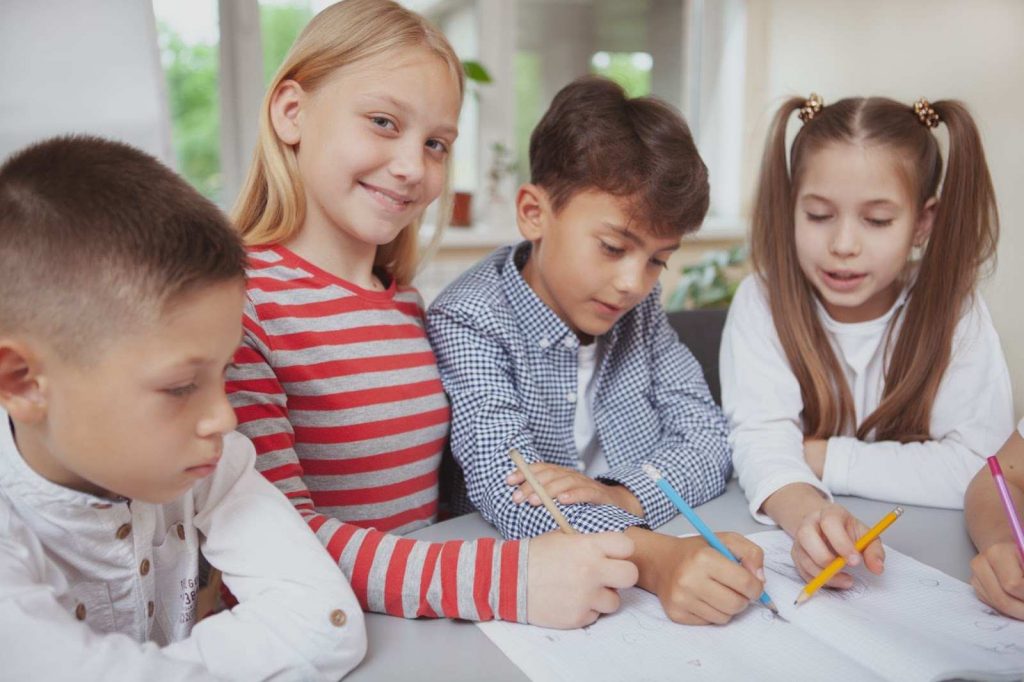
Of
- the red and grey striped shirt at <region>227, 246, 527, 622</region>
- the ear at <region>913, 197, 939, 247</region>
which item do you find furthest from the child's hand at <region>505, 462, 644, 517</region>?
the ear at <region>913, 197, 939, 247</region>

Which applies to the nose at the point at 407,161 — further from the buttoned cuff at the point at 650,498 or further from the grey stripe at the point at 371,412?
the buttoned cuff at the point at 650,498

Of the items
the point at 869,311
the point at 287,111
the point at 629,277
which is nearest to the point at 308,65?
the point at 287,111

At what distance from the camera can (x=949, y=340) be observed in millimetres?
1157

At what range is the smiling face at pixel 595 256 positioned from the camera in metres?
1.09

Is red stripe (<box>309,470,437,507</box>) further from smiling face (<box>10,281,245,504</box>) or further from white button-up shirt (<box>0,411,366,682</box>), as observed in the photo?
smiling face (<box>10,281,245,504</box>)

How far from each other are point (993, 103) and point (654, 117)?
1.56 m

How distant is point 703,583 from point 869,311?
2.34ft

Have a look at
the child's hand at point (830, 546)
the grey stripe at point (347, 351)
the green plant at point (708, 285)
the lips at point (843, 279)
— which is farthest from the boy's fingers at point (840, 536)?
the green plant at point (708, 285)

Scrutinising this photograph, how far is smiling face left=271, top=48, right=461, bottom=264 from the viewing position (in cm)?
97

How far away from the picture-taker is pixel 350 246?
106 cm

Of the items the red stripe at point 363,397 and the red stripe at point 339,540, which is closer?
the red stripe at point 339,540

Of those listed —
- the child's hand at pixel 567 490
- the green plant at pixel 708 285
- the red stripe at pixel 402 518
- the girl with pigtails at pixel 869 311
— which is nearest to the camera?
the child's hand at pixel 567 490

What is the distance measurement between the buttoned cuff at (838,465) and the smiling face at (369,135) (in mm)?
637

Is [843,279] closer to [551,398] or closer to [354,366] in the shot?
[551,398]
